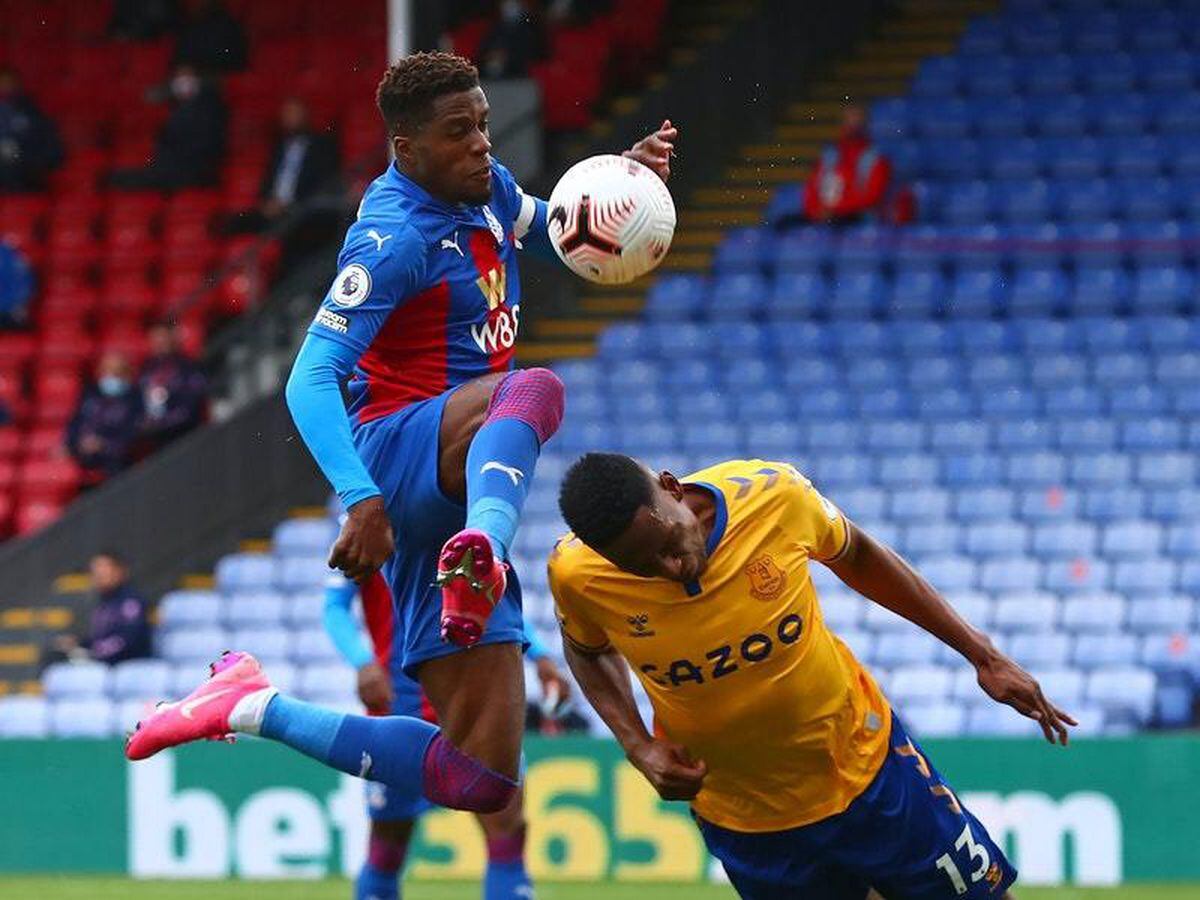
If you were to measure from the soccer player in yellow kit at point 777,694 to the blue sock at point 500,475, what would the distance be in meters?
0.17

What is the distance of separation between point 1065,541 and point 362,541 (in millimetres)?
8882

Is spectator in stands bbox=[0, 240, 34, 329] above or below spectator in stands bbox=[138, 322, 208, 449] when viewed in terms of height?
above

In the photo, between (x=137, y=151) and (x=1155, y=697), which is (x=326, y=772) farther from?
(x=137, y=151)

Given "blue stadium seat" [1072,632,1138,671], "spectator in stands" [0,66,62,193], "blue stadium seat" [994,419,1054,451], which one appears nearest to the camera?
"blue stadium seat" [1072,632,1138,671]

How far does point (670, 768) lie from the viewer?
608cm

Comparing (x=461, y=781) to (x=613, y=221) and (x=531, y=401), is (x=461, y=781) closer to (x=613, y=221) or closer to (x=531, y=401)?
(x=531, y=401)

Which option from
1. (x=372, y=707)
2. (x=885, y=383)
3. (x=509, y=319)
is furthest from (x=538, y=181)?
(x=509, y=319)

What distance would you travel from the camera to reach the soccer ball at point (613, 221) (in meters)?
6.50

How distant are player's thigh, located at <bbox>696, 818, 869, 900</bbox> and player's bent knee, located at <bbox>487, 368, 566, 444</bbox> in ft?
3.76

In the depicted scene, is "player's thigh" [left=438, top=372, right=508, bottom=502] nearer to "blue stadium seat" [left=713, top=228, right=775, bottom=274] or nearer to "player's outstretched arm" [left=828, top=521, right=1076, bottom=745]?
"player's outstretched arm" [left=828, top=521, right=1076, bottom=745]

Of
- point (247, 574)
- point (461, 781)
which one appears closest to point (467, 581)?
point (461, 781)

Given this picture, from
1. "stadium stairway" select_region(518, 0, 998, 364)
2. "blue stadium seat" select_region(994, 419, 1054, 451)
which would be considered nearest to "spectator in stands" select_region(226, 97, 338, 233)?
"stadium stairway" select_region(518, 0, 998, 364)

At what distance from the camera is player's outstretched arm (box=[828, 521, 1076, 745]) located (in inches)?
245

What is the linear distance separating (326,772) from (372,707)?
3.86 metres
